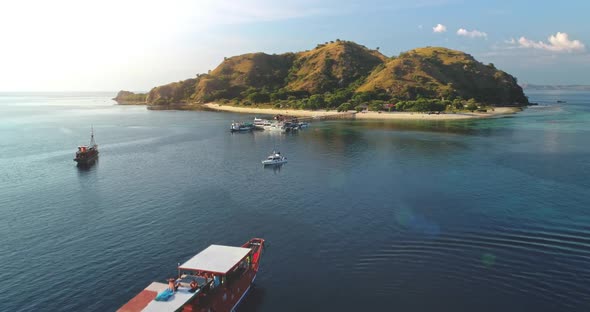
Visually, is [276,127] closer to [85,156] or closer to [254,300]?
[85,156]

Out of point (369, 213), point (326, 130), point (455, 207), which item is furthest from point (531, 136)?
point (369, 213)

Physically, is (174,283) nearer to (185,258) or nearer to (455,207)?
(185,258)

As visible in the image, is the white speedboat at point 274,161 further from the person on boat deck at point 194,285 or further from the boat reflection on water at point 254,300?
the person on boat deck at point 194,285

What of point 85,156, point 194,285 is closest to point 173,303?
point 194,285

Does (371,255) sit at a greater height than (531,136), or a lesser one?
lesser

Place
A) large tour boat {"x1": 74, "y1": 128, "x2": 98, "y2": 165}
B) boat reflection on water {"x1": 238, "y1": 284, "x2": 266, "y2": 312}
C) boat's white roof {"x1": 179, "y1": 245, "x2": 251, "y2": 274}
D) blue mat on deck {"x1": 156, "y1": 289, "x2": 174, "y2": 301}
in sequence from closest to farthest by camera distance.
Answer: blue mat on deck {"x1": 156, "y1": 289, "x2": 174, "y2": 301}, boat's white roof {"x1": 179, "y1": 245, "x2": 251, "y2": 274}, boat reflection on water {"x1": 238, "y1": 284, "x2": 266, "y2": 312}, large tour boat {"x1": 74, "y1": 128, "x2": 98, "y2": 165}

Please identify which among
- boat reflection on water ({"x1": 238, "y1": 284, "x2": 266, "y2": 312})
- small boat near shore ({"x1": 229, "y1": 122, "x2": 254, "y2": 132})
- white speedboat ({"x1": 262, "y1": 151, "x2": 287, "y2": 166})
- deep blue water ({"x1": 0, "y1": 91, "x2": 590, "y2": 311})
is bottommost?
boat reflection on water ({"x1": 238, "y1": 284, "x2": 266, "y2": 312})

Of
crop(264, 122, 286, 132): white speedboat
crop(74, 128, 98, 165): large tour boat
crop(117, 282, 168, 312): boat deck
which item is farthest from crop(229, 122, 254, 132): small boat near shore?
crop(117, 282, 168, 312): boat deck

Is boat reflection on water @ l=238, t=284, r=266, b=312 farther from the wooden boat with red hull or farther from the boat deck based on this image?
Answer: the boat deck
